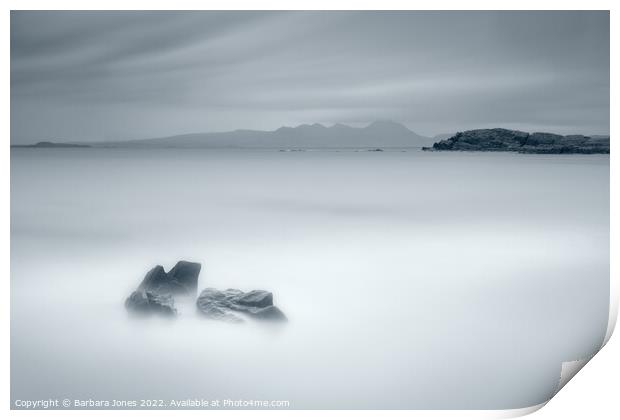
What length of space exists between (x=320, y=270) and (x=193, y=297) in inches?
22.3

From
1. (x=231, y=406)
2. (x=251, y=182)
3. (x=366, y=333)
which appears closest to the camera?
(x=231, y=406)

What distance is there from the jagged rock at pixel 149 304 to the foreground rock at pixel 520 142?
1.34m

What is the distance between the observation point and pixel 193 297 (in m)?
2.52

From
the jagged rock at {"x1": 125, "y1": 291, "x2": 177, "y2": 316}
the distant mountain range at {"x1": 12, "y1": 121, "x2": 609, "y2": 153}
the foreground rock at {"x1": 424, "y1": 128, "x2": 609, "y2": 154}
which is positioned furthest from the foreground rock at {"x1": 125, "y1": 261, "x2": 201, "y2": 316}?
the foreground rock at {"x1": 424, "y1": 128, "x2": 609, "y2": 154}

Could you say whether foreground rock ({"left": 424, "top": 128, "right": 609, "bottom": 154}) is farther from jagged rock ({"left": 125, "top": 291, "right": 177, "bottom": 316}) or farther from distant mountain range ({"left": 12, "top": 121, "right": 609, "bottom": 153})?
jagged rock ({"left": 125, "top": 291, "right": 177, "bottom": 316})

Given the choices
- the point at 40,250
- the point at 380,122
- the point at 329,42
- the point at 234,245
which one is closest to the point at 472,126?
the point at 380,122

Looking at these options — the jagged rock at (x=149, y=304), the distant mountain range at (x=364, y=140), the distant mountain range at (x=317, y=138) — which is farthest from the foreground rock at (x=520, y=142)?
the jagged rock at (x=149, y=304)

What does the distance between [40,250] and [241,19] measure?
132cm

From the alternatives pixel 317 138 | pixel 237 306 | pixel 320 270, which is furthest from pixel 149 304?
pixel 317 138

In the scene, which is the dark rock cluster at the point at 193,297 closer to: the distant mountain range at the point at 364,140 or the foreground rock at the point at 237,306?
the foreground rock at the point at 237,306

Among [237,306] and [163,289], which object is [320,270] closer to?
[237,306]

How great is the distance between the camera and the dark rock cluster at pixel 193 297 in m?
2.47

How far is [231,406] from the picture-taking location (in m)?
2.33

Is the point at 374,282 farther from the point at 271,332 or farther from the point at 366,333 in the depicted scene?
the point at 271,332
